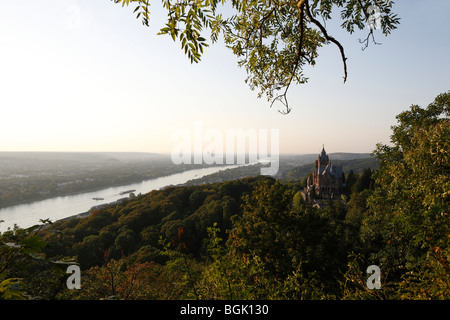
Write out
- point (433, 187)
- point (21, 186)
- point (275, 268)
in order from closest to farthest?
point (433, 187)
point (275, 268)
point (21, 186)

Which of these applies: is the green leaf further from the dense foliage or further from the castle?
the castle

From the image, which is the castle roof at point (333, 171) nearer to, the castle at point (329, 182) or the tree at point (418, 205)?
the castle at point (329, 182)

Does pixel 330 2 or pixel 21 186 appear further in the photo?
pixel 21 186

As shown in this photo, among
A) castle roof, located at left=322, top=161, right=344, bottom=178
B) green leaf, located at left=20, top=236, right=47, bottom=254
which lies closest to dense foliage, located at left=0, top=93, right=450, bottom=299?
green leaf, located at left=20, top=236, right=47, bottom=254

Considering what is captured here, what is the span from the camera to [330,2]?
3.41 m

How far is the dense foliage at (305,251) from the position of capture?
2763 millimetres

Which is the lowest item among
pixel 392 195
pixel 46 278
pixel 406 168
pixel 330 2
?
pixel 46 278

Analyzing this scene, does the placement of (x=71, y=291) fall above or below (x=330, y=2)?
below

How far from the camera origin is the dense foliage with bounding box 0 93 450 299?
109 inches
